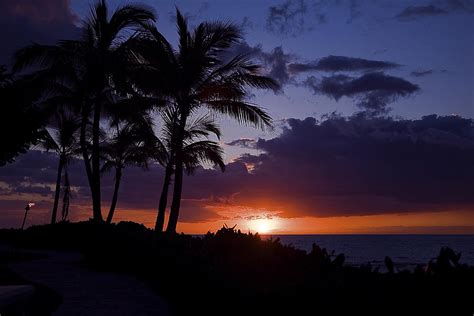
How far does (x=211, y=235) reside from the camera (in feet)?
35.6

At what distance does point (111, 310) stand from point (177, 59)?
1541 cm

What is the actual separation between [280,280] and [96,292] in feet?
17.9

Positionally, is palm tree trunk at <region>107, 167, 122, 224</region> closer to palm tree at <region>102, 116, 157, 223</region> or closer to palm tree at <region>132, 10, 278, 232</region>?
palm tree at <region>102, 116, 157, 223</region>

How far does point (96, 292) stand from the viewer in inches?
396

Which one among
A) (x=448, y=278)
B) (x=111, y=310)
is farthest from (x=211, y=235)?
(x=448, y=278)

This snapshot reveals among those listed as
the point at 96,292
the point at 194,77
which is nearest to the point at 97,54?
the point at 194,77

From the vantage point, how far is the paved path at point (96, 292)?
8.16 metres

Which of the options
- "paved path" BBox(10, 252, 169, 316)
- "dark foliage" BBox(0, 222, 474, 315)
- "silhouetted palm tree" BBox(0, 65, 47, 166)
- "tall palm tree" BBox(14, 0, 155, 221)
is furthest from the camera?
"tall palm tree" BBox(14, 0, 155, 221)

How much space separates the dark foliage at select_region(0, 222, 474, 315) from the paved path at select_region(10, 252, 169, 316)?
355mm

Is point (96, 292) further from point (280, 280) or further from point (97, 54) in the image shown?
point (97, 54)

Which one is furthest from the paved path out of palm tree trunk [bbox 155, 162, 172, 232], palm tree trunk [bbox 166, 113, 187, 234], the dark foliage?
palm tree trunk [bbox 155, 162, 172, 232]

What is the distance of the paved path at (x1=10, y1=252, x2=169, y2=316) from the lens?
8156 millimetres

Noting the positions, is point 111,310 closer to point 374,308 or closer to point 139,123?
point 374,308

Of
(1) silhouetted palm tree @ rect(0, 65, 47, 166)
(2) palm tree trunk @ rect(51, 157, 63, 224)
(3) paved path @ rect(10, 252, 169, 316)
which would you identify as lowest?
(3) paved path @ rect(10, 252, 169, 316)
